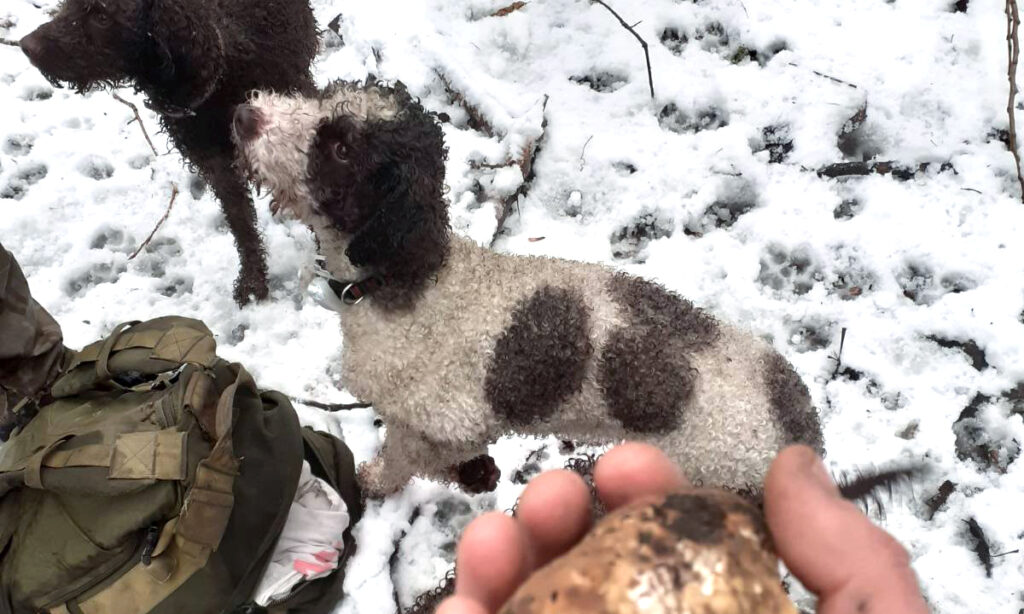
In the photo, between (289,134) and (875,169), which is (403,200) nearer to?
(289,134)

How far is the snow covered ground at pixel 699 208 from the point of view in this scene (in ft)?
9.09

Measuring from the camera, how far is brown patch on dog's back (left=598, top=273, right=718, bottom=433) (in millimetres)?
1992

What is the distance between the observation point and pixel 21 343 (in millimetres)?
2336

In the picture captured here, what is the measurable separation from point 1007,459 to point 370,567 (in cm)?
268

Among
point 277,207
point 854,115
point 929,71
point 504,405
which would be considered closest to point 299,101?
point 277,207

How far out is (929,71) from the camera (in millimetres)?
3574

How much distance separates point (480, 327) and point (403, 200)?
499 millimetres

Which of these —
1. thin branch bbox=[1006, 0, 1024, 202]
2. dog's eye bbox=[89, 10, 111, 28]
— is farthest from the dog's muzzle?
thin branch bbox=[1006, 0, 1024, 202]

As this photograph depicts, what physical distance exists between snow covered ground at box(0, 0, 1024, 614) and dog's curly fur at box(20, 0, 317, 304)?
84 cm

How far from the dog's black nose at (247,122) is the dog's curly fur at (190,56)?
65cm

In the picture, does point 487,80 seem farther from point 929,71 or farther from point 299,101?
point 929,71

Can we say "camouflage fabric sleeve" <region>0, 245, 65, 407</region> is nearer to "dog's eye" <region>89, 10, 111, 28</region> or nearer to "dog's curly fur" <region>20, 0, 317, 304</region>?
"dog's curly fur" <region>20, 0, 317, 304</region>

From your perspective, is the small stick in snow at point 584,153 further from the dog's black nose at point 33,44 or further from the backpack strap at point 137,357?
the dog's black nose at point 33,44

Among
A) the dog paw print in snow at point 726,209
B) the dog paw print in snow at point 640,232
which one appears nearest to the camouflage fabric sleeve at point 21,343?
the dog paw print in snow at point 640,232
